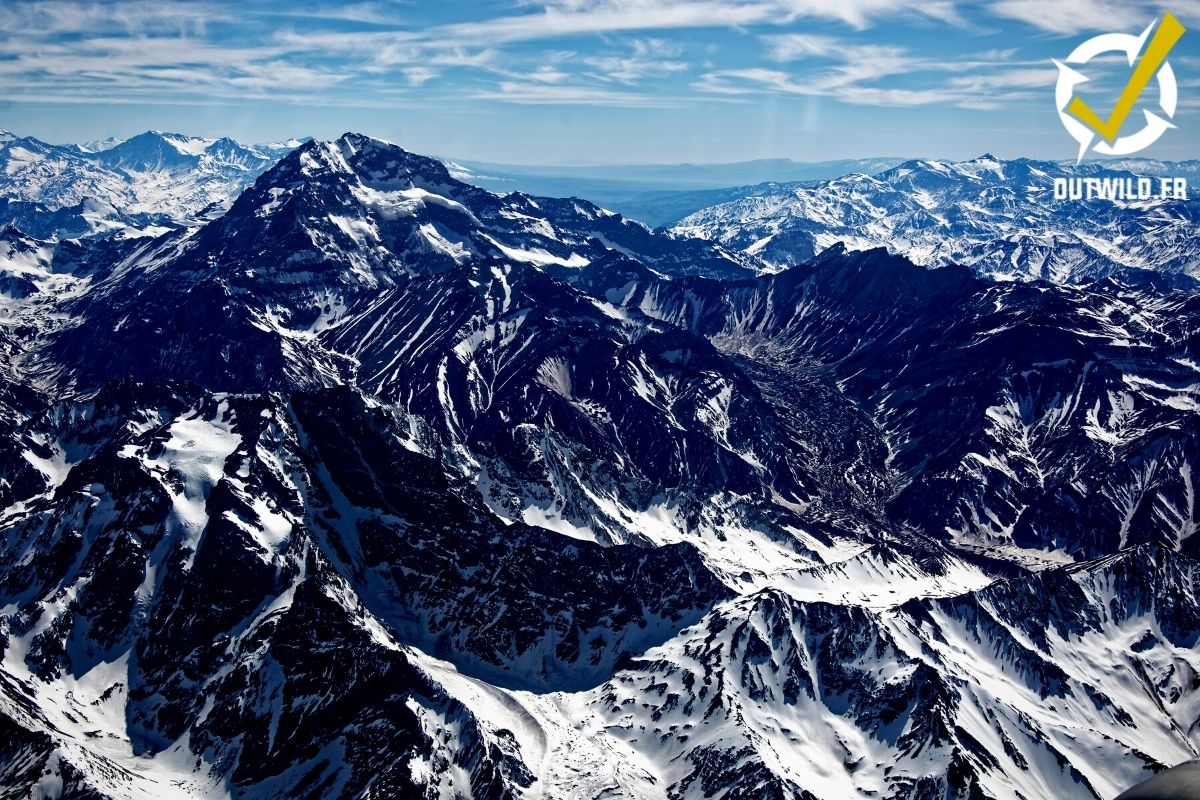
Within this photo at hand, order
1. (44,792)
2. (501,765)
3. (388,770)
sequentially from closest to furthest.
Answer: (44,792)
(388,770)
(501,765)

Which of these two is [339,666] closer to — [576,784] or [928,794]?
[576,784]

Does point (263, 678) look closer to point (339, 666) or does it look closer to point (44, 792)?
point (339, 666)

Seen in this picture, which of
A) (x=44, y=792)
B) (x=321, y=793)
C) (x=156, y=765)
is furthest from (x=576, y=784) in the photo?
(x=44, y=792)

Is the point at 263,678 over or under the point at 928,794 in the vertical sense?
over

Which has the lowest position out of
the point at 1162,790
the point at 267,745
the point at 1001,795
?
the point at 1001,795

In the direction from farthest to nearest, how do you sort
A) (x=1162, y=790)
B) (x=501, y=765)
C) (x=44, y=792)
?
(x=501, y=765) → (x=44, y=792) → (x=1162, y=790)

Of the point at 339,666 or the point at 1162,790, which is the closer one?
the point at 1162,790

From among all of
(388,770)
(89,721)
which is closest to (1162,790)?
(388,770)

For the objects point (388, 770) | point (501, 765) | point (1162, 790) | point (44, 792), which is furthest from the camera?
point (501, 765)

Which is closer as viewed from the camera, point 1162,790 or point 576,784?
point 1162,790
